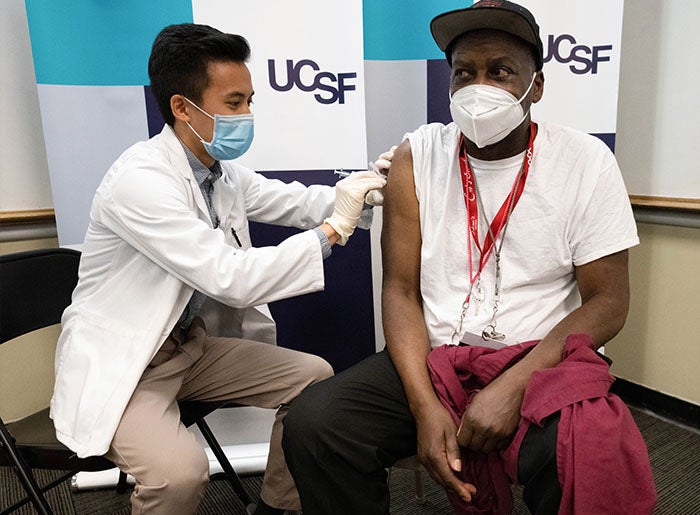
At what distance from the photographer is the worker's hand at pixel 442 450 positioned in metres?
1.11

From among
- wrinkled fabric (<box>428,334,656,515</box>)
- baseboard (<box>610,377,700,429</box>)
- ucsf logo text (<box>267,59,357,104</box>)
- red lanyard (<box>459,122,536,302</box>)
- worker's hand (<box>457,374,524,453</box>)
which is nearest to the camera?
wrinkled fabric (<box>428,334,656,515</box>)

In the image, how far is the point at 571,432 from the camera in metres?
1.00

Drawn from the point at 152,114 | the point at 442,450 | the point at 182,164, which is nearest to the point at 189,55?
the point at 182,164

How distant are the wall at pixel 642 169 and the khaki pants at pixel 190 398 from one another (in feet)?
2.00

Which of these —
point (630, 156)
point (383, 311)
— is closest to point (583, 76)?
point (630, 156)

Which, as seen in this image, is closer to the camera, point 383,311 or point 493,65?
point 493,65

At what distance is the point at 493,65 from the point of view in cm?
129

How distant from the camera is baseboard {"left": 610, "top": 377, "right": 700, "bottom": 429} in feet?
7.12

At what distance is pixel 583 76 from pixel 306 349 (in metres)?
1.35

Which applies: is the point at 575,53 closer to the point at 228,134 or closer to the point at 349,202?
the point at 349,202

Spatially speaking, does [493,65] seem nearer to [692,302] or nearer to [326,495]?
[326,495]

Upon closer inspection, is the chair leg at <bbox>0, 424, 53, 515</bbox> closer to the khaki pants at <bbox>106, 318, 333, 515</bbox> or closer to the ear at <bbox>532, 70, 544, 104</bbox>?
the khaki pants at <bbox>106, 318, 333, 515</bbox>

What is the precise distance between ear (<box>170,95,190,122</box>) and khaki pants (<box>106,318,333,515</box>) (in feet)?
1.82

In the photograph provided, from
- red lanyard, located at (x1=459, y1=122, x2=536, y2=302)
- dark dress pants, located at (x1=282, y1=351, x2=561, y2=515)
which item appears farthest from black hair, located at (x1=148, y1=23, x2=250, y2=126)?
dark dress pants, located at (x1=282, y1=351, x2=561, y2=515)
